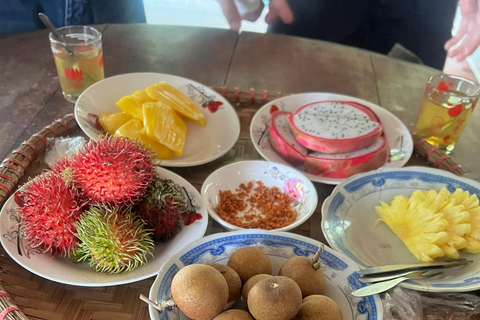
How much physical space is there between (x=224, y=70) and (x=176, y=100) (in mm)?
408

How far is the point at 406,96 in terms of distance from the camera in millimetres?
1439

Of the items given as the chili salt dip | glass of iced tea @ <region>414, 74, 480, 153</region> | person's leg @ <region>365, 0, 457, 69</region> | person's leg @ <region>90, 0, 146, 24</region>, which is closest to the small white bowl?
the chili salt dip

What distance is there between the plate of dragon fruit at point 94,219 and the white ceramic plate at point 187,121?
0.75ft

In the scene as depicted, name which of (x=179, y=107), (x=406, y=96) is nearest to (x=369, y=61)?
(x=406, y=96)

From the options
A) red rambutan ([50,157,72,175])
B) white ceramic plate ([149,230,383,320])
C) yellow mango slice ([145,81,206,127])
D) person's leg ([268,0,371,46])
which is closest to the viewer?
white ceramic plate ([149,230,383,320])

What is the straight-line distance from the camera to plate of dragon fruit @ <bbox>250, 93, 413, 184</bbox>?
3.38ft

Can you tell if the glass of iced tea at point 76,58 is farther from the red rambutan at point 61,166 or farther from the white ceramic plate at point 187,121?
the red rambutan at point 61,166

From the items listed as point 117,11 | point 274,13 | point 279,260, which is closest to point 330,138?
point 279,260

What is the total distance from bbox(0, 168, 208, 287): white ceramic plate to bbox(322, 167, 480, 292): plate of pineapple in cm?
28

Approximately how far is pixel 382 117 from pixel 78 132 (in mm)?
847

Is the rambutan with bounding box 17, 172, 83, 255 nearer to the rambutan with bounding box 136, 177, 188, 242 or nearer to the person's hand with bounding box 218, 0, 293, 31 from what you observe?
the rambutan with bounding box 136, 177, 188, 242

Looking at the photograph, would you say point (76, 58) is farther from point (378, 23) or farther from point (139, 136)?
point (378, 23)

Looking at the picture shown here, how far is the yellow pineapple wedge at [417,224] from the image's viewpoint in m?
0.80

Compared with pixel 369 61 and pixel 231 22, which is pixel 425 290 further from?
pixel 231 22
